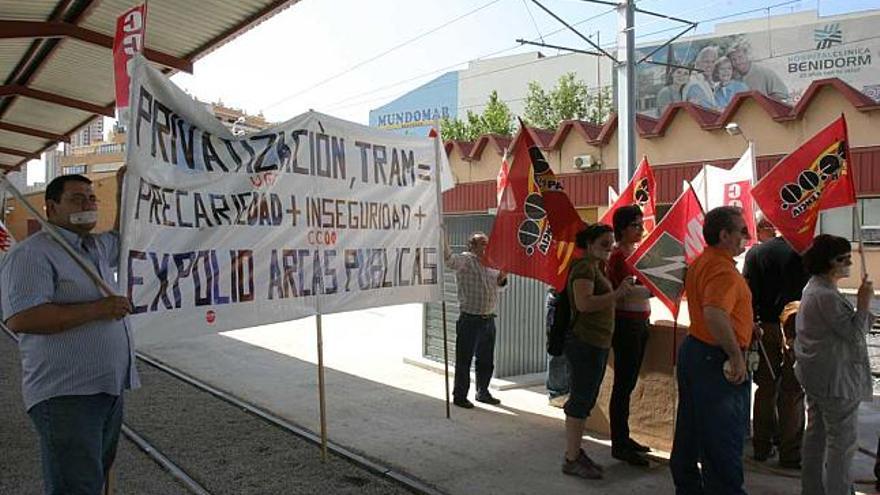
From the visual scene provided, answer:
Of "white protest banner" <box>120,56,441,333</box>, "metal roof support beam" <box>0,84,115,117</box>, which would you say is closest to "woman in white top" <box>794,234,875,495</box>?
"white protest banner" <box>120,56,441,333</box>

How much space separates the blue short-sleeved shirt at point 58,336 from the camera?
302 cm

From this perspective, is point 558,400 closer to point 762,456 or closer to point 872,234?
point 762,456

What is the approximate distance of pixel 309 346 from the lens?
11133mm

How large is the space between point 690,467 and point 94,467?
3267mm

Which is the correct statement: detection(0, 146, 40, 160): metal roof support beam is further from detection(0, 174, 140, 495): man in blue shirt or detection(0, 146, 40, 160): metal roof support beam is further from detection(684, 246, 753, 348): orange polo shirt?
detection(684, 246, 753, 348): orange polo shirt

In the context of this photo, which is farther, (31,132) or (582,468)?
(31,132)

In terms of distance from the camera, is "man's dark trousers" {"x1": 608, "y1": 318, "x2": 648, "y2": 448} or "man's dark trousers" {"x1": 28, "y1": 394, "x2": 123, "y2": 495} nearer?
"man's dark trousers" {"x1": 28, "y1": 394, "x2": 123, "y2": 495}

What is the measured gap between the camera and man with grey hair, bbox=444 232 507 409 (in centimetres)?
719

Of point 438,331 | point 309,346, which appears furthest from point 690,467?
point 309,346

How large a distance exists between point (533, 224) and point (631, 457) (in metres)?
1.95

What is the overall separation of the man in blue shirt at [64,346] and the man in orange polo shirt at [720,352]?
3.00m

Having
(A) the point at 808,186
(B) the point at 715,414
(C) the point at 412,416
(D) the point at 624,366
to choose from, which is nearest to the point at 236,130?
(C) the point at 412,416

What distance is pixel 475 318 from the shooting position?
23.7 ft

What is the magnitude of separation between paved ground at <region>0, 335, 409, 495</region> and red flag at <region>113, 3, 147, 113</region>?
2792 mm
